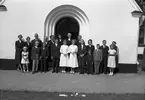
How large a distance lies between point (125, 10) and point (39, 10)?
4.33 metres

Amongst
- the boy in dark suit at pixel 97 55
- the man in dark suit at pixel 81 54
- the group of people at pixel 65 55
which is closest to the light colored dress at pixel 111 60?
the group of people at pixel 65 55

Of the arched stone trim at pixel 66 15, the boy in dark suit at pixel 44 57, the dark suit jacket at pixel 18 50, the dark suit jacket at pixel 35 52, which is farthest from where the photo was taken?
the arched stone trim at pixel 66 15

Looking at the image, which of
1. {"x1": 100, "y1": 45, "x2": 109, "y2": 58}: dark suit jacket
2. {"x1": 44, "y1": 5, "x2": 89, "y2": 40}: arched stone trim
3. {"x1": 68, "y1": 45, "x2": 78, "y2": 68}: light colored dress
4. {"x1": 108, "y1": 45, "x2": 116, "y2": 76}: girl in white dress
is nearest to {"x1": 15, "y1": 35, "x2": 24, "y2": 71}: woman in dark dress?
{"x1": 44, "y1": 5, "x2": 89, "y2": 40}: arched stone trim

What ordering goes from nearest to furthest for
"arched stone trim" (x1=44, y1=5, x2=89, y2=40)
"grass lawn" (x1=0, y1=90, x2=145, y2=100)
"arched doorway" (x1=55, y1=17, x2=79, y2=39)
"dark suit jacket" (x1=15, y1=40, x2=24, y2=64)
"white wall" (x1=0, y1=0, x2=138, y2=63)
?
"grass lawn" (x1=0, y1=90, x2=145, y2=100) → "dark suit jacket" (x1=15, y1=40, x2=24, y2=64) → "white wall" (x1=0, y1=0, x2=138, y2=63) → "arched stone trim" (x1=44, y1=5, x2=89, y2=40) → "arched doorway" (x1=55, y1=17, x2=79, y2=39)

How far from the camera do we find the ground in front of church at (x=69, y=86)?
24.8ft

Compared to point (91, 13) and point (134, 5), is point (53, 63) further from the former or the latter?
point (134, 5)

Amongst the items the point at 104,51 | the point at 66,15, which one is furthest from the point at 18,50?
the point at 104,51

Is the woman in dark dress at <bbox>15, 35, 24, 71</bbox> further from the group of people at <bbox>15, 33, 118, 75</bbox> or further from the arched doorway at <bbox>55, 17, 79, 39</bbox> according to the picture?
the arched doorway at <bbox>55, 17, 79, 39</bbox>

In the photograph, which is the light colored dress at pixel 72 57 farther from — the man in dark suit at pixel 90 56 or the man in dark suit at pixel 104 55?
the man in dark suit at pixel 104 55

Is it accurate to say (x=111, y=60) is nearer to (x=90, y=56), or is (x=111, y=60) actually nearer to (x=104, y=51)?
(x=104, y=51)

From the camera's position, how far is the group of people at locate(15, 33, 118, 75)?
1167cm

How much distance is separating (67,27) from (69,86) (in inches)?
195

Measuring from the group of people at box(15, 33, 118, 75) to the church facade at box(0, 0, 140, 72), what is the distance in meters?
0.58

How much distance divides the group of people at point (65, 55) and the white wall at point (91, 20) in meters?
0.57
